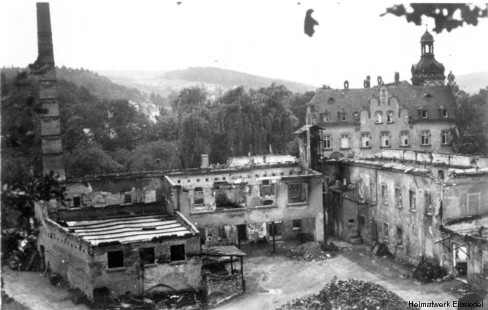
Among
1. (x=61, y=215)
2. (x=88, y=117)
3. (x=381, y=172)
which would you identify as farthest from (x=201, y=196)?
(x=88, y=117)

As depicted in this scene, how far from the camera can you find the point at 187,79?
139375mm

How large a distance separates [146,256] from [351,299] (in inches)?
427

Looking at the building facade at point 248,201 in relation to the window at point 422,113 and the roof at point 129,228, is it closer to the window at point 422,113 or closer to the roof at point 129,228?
the roof at point 129,228

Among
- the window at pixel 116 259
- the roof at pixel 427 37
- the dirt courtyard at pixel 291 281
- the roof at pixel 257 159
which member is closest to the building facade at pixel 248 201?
the dirt courtyard at pixel 291 281

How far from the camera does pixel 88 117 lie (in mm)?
68625

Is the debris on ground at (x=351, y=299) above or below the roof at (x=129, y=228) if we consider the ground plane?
below

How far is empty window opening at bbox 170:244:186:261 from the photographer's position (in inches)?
1184

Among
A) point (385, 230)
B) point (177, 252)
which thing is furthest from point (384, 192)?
point (177, 252)

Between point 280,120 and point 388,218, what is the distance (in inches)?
959

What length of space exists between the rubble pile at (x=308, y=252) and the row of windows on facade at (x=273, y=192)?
3.78 metres

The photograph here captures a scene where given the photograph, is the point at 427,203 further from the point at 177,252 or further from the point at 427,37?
the point at 427,37

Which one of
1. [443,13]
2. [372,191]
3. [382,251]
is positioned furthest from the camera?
[372,191]

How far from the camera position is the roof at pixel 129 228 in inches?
1231

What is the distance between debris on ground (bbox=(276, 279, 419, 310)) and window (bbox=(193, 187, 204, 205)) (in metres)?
17.3
